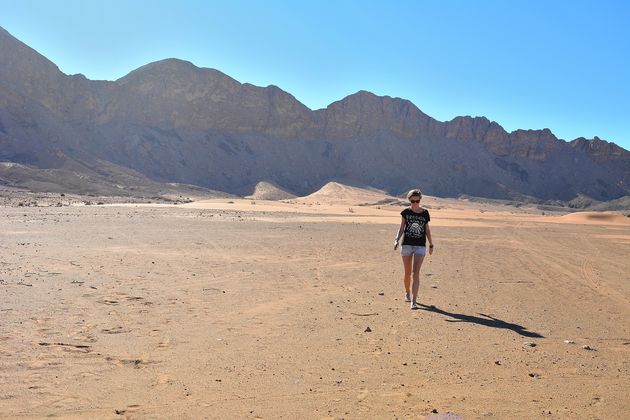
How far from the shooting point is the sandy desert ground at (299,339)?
13.7 ft

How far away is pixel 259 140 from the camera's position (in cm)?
9906

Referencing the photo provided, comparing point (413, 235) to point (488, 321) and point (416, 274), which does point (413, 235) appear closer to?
point (416, 274)

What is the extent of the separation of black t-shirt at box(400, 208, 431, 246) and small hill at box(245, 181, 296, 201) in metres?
65.9

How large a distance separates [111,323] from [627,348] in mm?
6020

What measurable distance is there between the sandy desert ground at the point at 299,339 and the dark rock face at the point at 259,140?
64.8 meters

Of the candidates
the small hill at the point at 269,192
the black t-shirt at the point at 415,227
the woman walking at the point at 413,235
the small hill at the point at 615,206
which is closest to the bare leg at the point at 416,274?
the woman walking at the point at 413,235

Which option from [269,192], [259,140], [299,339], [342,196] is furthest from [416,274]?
[259,140]

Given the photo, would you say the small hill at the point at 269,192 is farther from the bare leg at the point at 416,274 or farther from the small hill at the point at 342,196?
the bare leg at the point at 416,274

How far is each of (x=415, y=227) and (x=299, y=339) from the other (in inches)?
123

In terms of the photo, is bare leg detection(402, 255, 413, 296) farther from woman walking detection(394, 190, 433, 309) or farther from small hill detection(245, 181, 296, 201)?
small hill detection(245, 181, 296, 201)

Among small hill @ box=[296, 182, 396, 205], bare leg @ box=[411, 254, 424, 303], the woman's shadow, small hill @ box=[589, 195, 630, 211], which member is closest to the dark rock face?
small hill @ box=[296, 182, 396, 205]

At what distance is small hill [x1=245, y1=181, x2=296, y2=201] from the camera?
247ft

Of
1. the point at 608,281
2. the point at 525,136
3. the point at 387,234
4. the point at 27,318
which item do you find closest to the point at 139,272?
the point at 27,318

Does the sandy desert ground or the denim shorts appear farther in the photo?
the denim shorts
